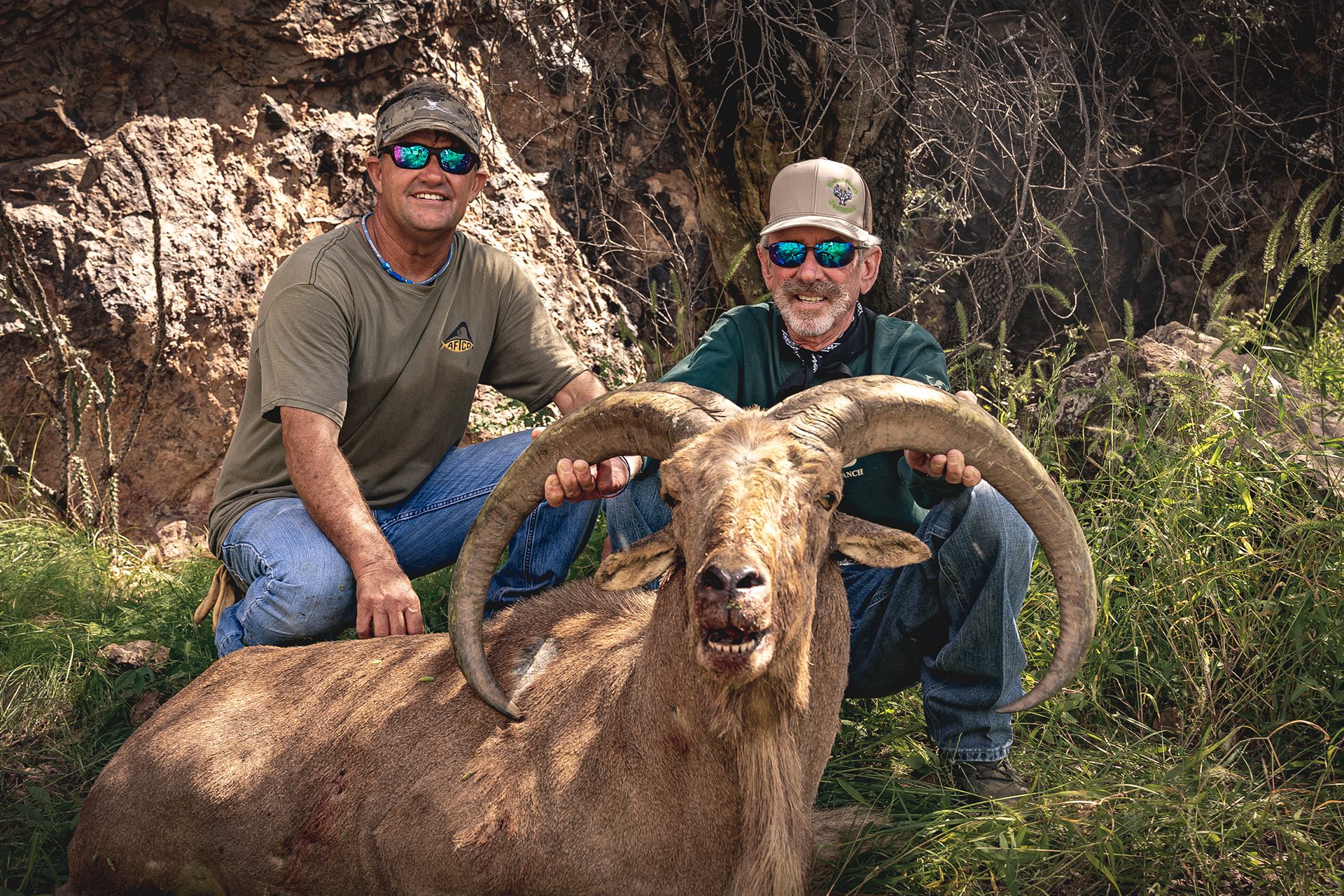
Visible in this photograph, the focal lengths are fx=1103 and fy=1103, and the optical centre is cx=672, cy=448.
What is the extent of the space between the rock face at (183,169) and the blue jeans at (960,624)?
3145 mm

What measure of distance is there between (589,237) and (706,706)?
555cm

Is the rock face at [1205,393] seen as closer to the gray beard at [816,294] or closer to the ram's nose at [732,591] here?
the gray beard at [816,294]

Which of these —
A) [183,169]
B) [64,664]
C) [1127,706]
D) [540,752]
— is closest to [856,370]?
[1127,706]

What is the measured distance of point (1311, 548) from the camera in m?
4.51

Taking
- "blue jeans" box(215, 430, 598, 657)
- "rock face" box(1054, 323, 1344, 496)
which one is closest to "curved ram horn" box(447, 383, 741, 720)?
"blue jeans" box(215, 430, 598, 657)

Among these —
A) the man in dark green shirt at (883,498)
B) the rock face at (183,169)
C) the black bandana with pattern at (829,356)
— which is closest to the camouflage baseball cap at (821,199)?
the man in dark green shirt at (883,498)

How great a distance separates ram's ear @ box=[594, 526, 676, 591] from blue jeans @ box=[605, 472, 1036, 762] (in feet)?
1.87

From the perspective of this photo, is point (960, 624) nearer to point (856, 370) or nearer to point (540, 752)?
point (856, 370)

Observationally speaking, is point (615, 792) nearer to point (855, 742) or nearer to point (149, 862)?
point (855, 742)

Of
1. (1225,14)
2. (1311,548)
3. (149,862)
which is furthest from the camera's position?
(1225,14)

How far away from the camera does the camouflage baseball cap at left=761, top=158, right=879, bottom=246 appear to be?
4586mm

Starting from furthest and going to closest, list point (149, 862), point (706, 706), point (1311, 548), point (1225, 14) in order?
point (1225, 14) → point (1311, 548) → point (149, 862) → point (706, 706)

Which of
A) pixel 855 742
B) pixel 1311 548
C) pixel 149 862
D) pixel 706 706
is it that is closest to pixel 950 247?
pixel 1311 548

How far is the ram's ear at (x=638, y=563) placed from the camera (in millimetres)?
3355
